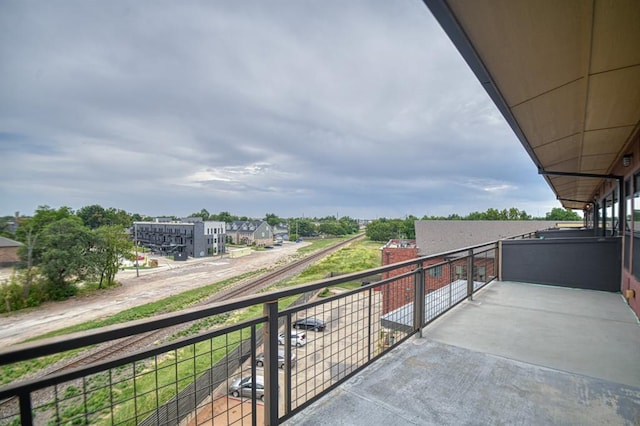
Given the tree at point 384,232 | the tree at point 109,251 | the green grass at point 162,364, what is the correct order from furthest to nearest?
1. the tree at point 384,232
2. the tree at point 109,251
3. the green grass at point 162,364

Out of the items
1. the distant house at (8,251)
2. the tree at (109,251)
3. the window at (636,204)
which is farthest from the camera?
the tree at (109,251)

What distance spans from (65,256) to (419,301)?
2352 centimetres

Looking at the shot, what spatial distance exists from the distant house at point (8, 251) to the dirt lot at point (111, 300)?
0.74 meters

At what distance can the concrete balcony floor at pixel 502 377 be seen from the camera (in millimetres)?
1894

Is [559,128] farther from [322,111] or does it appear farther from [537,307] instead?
[322,111]

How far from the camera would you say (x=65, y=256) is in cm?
1825

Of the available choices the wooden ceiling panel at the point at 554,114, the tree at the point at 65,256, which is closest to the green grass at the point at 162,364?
the wooden ceiling panel at the point at 554,114

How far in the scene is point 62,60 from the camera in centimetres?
1388

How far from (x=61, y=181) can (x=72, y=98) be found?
18195 millimetres

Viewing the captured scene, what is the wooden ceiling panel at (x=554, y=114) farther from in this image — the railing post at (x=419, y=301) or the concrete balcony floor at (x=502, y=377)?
the concrete balcony floor at (x=502, y=377)

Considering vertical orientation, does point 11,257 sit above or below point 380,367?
below

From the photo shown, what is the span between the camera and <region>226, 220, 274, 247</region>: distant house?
54.0 meters

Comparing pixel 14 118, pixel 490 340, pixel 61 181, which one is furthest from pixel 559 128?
pixel 61 181

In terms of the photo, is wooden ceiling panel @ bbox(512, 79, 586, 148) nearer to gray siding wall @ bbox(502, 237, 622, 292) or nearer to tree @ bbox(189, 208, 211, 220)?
gray siding wall @ bbox(502, 237, 622, 292)
